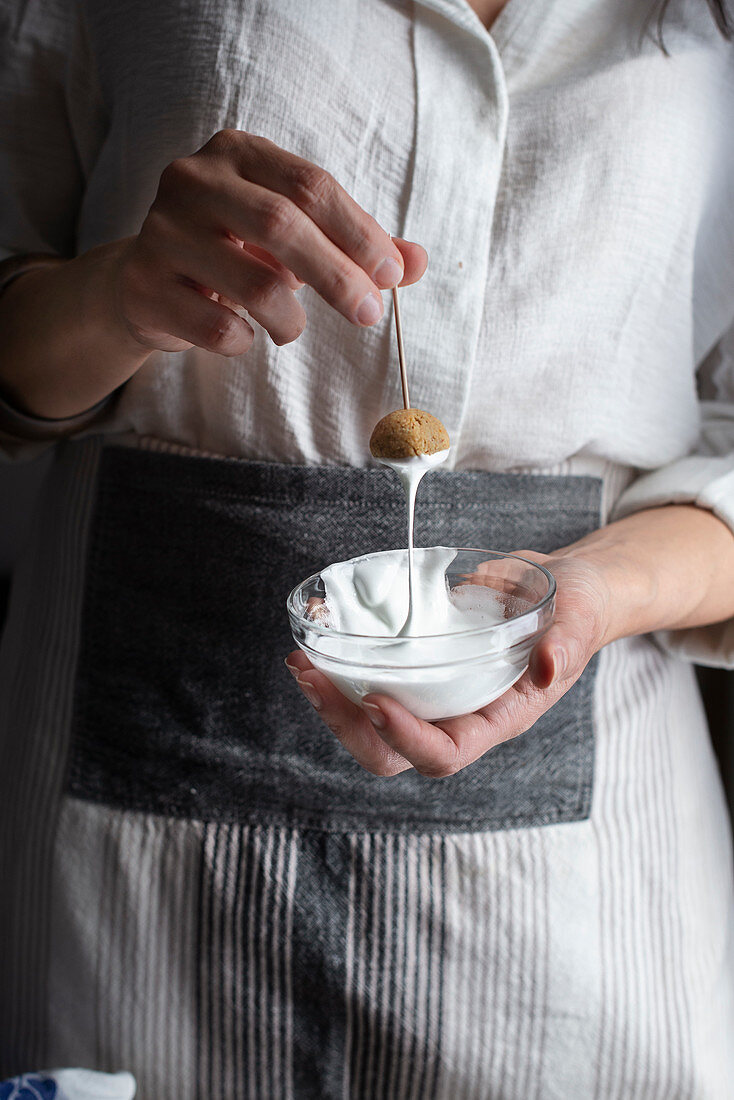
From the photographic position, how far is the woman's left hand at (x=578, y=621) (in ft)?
1.48

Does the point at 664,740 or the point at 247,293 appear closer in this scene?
the point at 247,293

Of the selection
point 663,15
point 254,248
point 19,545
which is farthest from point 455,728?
point 19,545

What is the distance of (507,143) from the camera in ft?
2.09

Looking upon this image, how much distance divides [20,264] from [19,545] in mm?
386

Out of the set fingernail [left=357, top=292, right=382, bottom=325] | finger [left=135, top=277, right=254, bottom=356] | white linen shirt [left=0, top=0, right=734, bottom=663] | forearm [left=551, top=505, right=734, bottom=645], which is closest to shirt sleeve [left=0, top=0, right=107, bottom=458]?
white linen shirt [left=0, top=0, right=734, bottom=663]

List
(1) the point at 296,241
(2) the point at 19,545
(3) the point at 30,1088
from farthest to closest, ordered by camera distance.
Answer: (2) the point at 19,545, (3) the point at 30,1088, (1) the point at 296,241

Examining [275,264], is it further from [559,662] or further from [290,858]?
[290,858]

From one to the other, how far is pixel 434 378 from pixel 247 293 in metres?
0.22

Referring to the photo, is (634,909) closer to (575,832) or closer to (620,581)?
(575,832)

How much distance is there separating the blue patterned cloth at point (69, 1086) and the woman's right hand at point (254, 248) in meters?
0.55

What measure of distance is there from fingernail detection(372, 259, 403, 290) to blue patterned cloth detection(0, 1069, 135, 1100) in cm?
62

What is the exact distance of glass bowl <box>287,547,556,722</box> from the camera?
0.44 m

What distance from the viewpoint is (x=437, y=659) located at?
44 centimetres

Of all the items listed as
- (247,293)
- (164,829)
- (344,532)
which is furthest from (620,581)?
(164,829)
